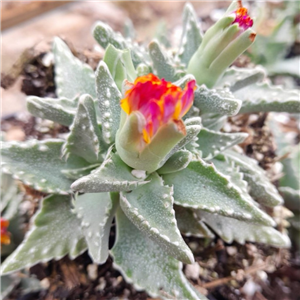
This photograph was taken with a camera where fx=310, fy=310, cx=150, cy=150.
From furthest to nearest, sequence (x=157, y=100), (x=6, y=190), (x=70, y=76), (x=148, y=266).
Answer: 1. (x=6, y=190)
2. (x=70, y=76)
3. (x=148, y=266)
4. (x=157, y=100)

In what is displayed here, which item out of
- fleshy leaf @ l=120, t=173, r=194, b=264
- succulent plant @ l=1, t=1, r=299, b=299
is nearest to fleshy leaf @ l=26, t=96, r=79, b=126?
succulent plant @ l=1, t=1, r=299, b=299

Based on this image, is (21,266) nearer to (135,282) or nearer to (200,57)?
(135,282)

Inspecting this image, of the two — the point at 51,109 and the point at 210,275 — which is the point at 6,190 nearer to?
the point at 51,109

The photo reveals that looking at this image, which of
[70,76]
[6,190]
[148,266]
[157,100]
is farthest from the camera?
[6,190]

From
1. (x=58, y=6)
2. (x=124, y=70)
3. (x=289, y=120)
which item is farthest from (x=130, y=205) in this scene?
(x=58, y=6)

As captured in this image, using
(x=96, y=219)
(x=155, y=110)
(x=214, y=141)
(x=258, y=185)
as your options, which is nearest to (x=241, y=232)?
(x=258, y=185)

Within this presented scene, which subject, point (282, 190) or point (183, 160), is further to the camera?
point (282, 190)

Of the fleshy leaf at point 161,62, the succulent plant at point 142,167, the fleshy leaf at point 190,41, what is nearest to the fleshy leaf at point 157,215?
the succulent plant at point 142,167

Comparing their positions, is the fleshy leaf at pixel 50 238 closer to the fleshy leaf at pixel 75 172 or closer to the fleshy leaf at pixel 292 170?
the fleshy leaf at pixel 75 172
